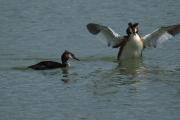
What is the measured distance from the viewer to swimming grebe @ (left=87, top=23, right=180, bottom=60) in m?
21.2

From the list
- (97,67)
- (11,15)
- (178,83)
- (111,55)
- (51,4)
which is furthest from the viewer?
(51,4)

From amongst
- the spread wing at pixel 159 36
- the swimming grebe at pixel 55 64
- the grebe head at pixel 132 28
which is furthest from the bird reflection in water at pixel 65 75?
the spread wing at pixel 159 36

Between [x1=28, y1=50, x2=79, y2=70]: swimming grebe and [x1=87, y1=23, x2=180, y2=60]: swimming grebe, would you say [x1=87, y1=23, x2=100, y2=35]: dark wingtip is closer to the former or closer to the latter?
[x1=87, y1=23, x2=180, y2=60]: swimming grebe

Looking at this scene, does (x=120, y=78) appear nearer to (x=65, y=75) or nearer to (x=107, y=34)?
(x=65, y=75)

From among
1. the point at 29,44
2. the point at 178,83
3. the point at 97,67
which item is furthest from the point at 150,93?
the point at 29,44

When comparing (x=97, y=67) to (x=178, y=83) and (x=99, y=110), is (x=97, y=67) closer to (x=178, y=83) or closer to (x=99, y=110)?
(x=178, y=83)

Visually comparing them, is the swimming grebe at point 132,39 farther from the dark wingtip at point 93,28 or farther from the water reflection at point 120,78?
the water reflection at point 120,78

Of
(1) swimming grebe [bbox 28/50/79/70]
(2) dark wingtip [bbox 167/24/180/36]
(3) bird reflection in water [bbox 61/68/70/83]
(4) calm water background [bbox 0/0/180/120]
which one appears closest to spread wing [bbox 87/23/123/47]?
(4) calm water background [bbox 0/0/180/120]

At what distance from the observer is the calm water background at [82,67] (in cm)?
1520

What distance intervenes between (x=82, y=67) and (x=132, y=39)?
1943 millimetres

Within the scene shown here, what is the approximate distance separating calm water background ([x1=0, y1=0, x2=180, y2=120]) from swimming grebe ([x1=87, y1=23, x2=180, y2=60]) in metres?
0.29

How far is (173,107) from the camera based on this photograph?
49.9ft

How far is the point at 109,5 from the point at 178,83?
1067cm

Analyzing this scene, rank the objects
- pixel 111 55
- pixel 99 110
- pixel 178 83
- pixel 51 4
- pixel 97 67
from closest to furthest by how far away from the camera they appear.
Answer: pixel 99 110, pixel 178 83, pixel 97 67, pixel 111 55, pixel 51 4
